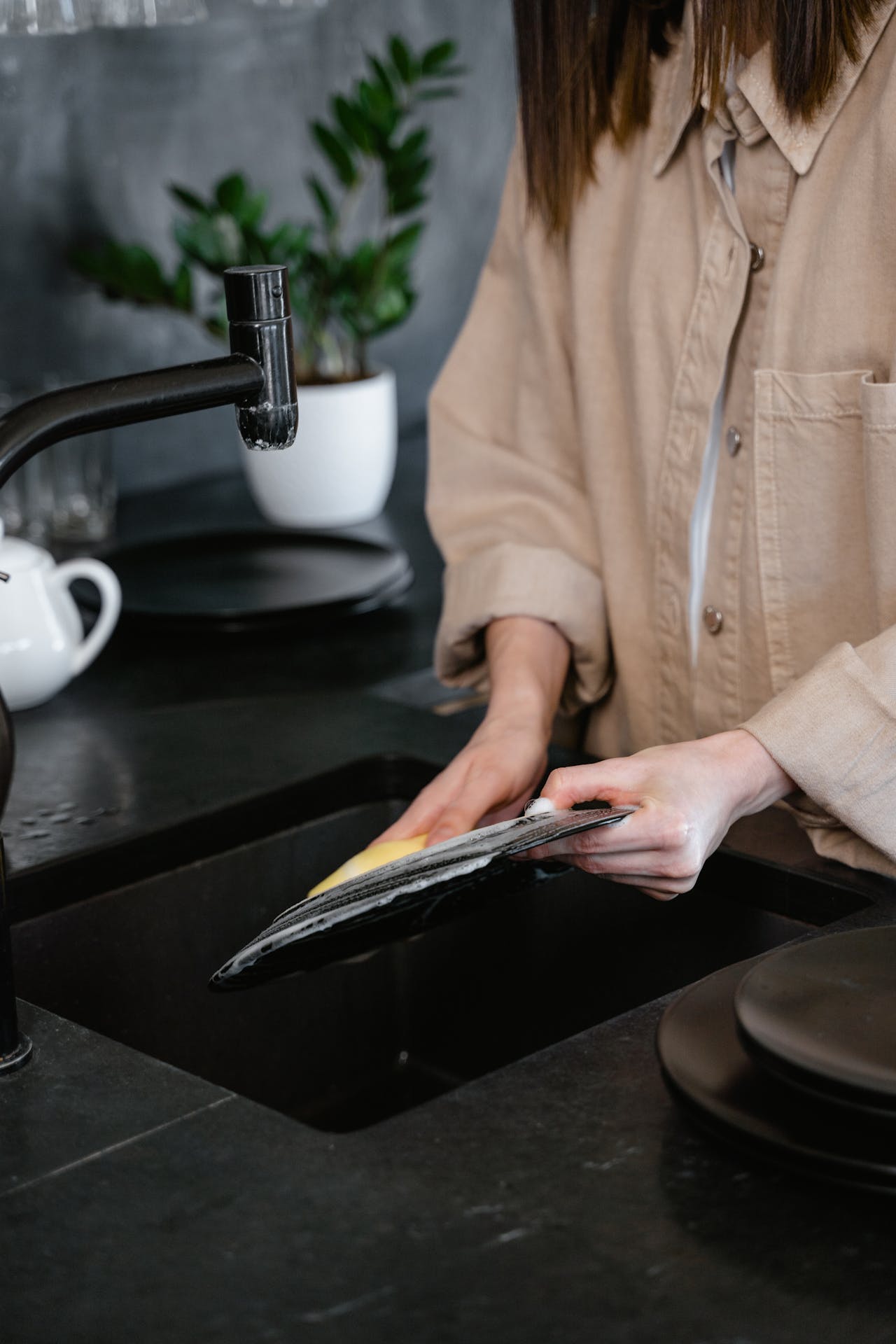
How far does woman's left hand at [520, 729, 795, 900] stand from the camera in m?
0.88

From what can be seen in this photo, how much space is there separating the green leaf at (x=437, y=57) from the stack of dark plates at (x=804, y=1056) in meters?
1.64

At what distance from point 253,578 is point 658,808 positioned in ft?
3.34

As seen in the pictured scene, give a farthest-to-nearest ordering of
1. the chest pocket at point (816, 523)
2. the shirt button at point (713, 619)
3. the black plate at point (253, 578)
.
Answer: the black plate at point (253, 578)
the shirt button at point (713, 619)
the chest pocket at point (816, 523)

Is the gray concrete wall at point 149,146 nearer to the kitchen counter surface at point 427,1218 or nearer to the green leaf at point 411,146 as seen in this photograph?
the green leaf at point 411,146

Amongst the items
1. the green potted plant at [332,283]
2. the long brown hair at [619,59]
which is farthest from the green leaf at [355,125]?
the long brown hair at [619,59]

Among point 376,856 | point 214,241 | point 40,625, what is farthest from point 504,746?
point 214,241

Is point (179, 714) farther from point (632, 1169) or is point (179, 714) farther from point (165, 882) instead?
point (632, 1169)

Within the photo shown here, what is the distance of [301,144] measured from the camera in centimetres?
243

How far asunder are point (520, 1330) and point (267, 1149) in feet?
0.58

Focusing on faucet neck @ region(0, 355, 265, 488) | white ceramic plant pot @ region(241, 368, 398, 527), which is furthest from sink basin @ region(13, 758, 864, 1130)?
white ceramic plant pot @ region(241, 368, 398, 527)

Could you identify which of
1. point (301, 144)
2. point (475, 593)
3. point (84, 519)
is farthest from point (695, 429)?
point (301, 144)

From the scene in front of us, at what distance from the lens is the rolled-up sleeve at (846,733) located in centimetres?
98

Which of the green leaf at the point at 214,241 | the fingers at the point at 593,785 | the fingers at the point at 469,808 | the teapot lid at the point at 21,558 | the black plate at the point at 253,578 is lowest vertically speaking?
the fingers at the point at 469,808

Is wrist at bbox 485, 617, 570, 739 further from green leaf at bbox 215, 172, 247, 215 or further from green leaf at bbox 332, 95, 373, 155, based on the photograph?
green leaf at bbox 332, 95, 373, 155
